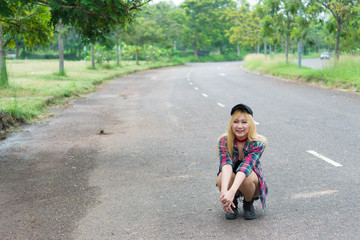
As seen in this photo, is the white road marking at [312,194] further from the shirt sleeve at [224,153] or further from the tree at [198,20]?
the tree at [198,20]

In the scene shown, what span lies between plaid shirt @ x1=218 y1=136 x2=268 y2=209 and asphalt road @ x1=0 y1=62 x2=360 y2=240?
44 centimetres

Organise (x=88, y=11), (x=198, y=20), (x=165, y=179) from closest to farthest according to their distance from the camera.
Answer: (x=165, y=179) → (x=88, y=11) → (x=198, y=20)

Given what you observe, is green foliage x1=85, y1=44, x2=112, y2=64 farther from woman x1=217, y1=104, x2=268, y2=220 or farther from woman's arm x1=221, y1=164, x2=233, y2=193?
woman's arm x1=221, y1=164, x2=233, y2=193

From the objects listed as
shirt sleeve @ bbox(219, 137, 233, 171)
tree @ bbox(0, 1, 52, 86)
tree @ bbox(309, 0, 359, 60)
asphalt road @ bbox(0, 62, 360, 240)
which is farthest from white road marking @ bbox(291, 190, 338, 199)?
tree @ bbox(309, 0, 359, 60)

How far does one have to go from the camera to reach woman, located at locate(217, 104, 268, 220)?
14.4 feet

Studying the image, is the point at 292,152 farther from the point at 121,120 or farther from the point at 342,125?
the point at 121,120

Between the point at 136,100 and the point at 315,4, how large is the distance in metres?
11.4

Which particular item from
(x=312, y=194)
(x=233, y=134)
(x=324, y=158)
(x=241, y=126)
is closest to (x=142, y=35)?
(x=324, y=158)

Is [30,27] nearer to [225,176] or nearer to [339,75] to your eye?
[225,176]

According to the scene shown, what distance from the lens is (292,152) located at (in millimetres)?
7516

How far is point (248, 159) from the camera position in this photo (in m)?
4.41

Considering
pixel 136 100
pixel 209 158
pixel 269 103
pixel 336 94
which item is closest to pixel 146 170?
pixel 209 158

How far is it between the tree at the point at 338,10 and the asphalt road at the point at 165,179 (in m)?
11.3

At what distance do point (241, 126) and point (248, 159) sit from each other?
33 cm
